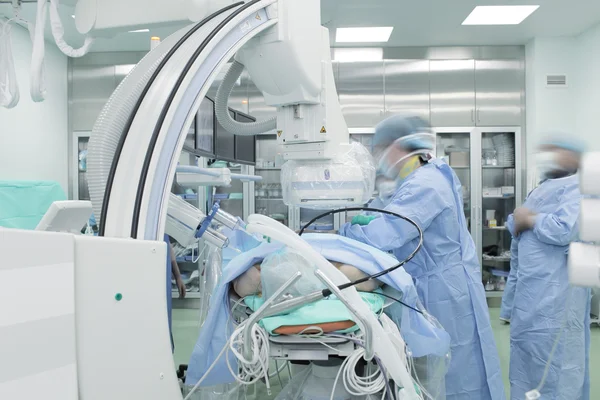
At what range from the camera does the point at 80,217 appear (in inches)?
69.4

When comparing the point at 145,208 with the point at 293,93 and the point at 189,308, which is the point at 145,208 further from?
the point at 189,308

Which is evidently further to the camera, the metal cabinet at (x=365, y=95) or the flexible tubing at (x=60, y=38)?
the metal cabinet at (x=365, y=95)

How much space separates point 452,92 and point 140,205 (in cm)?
517

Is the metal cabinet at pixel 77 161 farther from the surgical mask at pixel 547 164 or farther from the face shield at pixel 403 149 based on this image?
the surgical mask at pixel 547 164

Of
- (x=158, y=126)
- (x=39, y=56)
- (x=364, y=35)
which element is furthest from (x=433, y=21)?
(x=158, y=126)

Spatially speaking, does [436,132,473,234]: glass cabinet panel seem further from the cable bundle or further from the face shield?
the cable bundle

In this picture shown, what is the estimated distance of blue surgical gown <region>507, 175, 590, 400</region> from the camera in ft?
8.04

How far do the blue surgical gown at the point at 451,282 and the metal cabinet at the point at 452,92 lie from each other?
3.47 meters

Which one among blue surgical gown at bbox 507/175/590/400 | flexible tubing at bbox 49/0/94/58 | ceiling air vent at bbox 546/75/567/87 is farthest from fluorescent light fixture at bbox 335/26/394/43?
flexible tubing at bbox 49/0/94/58

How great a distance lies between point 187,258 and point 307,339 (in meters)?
4.49

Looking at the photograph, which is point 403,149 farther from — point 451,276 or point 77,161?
point 77,161

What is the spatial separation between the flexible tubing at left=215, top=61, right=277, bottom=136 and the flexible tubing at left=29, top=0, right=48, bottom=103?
0.55 meters

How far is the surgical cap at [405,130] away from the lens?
7.59 ft

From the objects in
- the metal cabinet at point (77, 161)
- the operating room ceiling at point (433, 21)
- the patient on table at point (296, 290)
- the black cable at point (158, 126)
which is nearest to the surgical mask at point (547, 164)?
the patient on table at point (296, 290)
